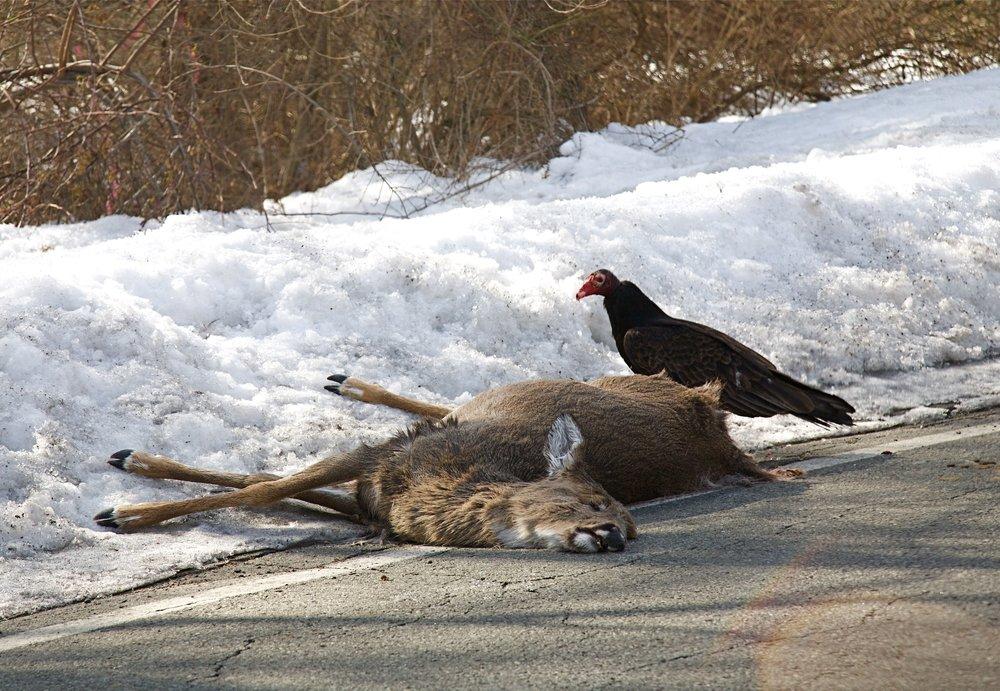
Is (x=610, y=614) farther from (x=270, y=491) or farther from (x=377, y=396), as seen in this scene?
(x=377, y=396)

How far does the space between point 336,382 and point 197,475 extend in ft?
4.19

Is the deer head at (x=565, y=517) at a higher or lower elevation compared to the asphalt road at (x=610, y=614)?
higher

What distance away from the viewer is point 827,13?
1462 centimetres

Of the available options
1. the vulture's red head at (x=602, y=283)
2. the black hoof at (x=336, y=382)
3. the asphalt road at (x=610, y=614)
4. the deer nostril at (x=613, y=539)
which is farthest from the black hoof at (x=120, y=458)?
the vulture's red head at (x=602, y=283)

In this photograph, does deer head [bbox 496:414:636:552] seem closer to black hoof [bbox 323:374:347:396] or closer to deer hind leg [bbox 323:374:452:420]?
deer hind leg [bbox 323:374:452:420]

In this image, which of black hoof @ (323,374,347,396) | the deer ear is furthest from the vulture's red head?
the deer ear

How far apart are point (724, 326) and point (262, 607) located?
176 inches

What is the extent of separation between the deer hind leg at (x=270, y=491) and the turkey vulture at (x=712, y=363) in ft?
6.07

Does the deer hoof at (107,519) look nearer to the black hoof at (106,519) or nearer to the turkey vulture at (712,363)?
the black hoof at (106,519)

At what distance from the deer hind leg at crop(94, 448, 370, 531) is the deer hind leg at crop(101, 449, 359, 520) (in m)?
0.16

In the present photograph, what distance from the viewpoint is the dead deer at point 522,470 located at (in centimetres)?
448

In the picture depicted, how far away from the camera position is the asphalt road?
3.19 meters

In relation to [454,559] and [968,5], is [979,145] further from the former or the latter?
[454,559]

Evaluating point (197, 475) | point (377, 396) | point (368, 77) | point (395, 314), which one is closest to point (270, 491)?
point (197, 475)
